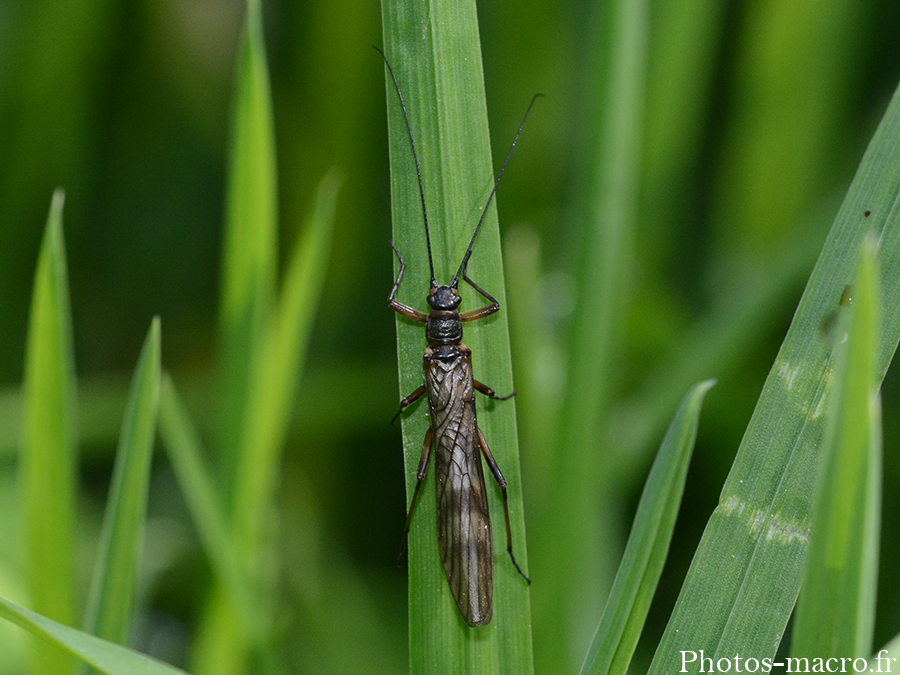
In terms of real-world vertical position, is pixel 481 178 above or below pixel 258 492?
above

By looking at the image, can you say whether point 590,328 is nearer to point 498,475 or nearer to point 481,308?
point 481,308

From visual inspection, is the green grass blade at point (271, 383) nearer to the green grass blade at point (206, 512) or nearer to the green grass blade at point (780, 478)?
the green grass blade at point (206, 512)

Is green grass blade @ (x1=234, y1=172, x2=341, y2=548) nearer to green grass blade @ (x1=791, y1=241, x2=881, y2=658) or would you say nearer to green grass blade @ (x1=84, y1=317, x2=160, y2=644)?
green grass blade @ (x1=84, y1=317, x2=160, y2=644)

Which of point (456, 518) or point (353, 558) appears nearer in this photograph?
point (456, 518)

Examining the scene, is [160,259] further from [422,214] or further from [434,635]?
[434,635]

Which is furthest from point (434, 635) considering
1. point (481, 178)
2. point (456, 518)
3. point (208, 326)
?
point (208, 326)

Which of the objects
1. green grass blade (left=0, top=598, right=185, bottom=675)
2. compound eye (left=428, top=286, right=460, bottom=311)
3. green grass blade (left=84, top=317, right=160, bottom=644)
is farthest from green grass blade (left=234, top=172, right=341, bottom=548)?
green grass blade (left=0, top=598, right=185, bottom=675)

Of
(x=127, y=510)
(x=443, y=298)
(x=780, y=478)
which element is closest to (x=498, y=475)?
(x=443, y=298)
